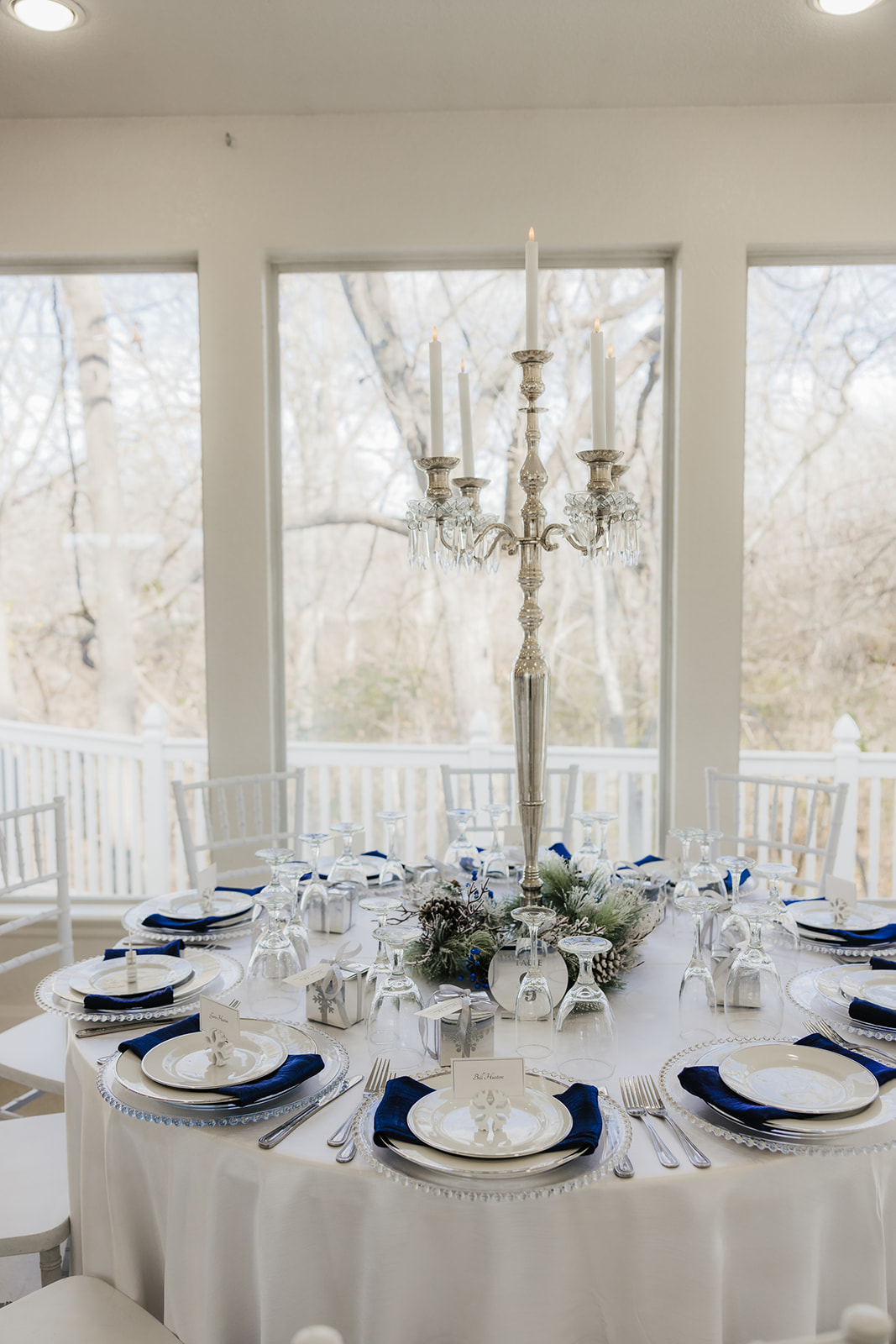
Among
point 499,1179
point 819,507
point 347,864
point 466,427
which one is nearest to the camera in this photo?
point 499,1179

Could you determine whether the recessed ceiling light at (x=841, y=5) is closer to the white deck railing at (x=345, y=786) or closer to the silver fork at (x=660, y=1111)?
the white deck railing at (x=345, y=786)

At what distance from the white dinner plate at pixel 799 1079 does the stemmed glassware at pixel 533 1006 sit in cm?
24

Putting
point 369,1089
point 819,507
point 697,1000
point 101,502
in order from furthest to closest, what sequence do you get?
point 101,502, point 819,507, point 697,1000, point 369,1089

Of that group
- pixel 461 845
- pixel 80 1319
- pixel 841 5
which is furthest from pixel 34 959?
pixel 841 5

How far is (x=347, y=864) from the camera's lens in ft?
6.26

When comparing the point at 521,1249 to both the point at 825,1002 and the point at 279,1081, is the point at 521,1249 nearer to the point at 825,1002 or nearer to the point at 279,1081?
the point at 279,1081

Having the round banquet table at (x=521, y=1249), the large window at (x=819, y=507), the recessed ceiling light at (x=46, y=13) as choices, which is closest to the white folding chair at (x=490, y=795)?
the large window at (x=819, y=507)

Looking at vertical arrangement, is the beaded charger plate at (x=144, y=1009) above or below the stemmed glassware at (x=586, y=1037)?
below

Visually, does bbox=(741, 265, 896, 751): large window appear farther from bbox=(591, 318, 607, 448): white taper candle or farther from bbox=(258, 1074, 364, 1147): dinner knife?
bbox=(258, 1074, 364, 1147): dinner knife

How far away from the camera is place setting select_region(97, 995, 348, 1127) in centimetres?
122

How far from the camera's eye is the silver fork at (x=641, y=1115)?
1.12 meters

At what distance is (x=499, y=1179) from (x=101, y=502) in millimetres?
2889

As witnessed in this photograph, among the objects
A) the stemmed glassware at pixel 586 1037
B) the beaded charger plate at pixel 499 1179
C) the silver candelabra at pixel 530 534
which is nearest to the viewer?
the beaded charger plate at pixel 499 1179

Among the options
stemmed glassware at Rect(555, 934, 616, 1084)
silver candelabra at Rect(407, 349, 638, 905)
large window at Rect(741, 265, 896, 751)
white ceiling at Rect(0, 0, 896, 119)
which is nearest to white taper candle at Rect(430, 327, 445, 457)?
silver candelabra at Rect(407, 349, 638, 905)
